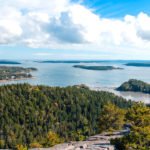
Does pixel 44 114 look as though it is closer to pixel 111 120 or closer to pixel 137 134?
pixel 111 120

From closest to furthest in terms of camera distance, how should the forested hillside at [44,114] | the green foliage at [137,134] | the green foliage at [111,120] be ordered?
the green foliage at [137,134] < the green foliage at [111,120] < the forested hillside at [44,114]

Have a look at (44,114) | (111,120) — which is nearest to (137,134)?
(111,120)

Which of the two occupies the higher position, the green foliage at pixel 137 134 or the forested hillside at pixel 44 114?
the green foliage at pixel 137 134

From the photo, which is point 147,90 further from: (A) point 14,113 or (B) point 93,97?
(A) point 14,113

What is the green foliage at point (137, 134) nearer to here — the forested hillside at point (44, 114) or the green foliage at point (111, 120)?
the green foliage at point (111, 120)

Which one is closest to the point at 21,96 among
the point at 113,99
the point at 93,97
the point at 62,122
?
the point at 62,122

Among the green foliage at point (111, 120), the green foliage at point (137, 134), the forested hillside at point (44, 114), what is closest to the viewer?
the green foliage at point (137, 134)

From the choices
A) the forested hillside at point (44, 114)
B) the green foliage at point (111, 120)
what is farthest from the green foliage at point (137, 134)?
the forested hillside at point (44, 114)
